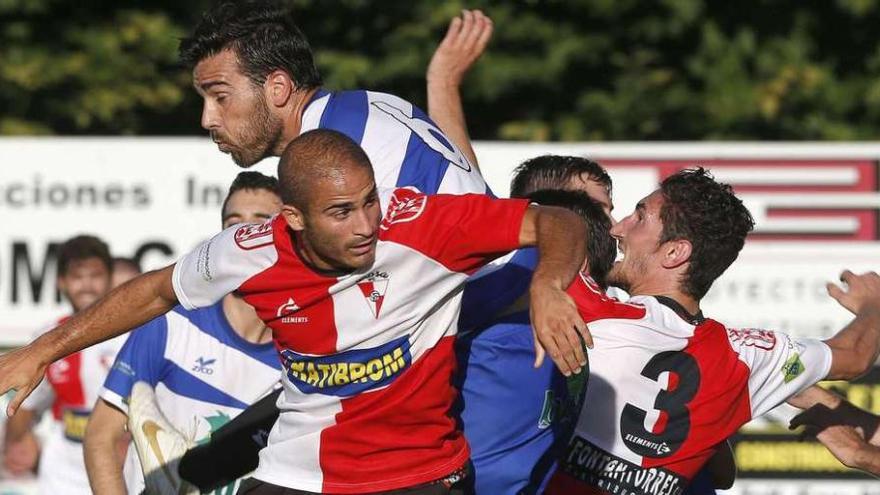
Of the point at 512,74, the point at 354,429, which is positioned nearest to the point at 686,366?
the point at 354,429

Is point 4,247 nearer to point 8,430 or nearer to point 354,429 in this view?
point 8,430

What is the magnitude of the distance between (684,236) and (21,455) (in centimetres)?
507

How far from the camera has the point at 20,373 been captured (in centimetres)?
407

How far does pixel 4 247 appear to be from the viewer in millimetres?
8398

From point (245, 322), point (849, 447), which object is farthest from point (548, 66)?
point (849, 447)

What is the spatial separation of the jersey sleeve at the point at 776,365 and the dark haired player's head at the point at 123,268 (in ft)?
14.3

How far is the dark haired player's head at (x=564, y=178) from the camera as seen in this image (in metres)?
5.27

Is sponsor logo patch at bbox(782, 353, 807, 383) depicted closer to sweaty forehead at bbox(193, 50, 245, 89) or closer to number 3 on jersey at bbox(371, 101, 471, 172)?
number 3 on jersey at bbox(371, 101, 471, 172)

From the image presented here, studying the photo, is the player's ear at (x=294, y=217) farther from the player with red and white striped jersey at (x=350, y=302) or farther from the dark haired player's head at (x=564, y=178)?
the dark haired player's head at (x=564, y=178)

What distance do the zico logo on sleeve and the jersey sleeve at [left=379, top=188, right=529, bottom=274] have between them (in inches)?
10.4

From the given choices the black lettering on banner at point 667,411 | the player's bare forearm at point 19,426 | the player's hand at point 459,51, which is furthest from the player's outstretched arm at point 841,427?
the player's bare forearm at point 19,426

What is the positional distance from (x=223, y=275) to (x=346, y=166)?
472 millimetres

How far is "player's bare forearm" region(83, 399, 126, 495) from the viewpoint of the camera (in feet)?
16.6

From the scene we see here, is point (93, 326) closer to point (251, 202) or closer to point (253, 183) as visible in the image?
point (251, 202)
